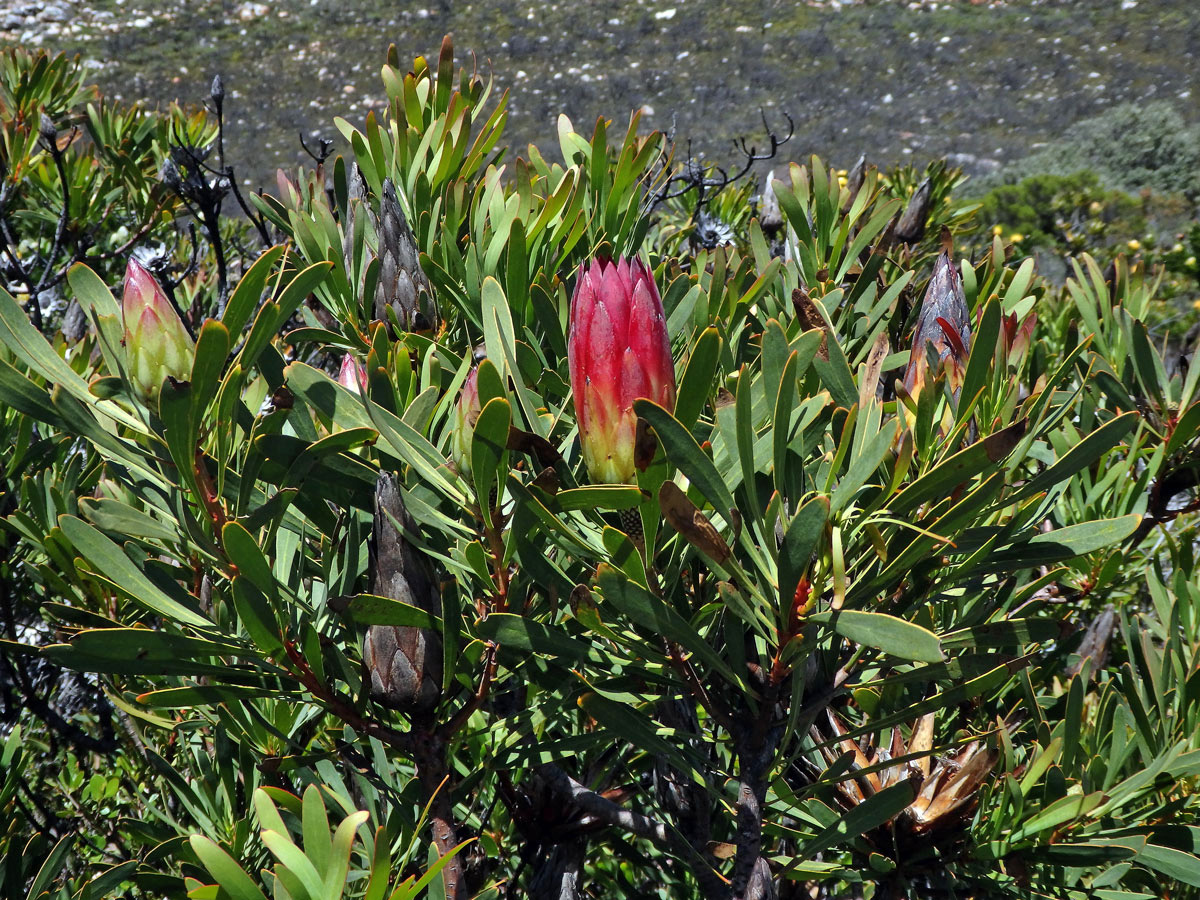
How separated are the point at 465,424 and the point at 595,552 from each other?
12 cm

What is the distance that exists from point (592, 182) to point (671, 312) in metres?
0.29

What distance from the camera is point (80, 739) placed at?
1.25 meters

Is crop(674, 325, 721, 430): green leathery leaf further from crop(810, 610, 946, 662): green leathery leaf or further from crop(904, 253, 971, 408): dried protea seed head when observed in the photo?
crop(904, 253, 971, 408): dried protea seed head

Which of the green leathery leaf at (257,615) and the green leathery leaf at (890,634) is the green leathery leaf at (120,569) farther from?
the green leathery leaf at (890,634)

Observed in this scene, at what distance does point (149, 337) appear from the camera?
56 centimetres

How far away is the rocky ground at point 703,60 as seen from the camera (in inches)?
645

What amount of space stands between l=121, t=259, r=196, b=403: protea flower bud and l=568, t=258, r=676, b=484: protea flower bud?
0.24 meters

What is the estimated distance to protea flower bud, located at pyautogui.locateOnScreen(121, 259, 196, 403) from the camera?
0.56 m

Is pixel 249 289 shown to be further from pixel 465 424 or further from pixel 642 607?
pixel 642 607

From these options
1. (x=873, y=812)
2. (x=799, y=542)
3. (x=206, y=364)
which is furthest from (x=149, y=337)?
(x=873, y=812)

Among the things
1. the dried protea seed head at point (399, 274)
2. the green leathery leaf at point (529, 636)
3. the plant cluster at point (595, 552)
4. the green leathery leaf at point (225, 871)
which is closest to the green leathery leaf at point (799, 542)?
the plant cluster at point (595, 552)

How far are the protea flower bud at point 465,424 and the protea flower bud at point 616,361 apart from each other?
8 centimetres

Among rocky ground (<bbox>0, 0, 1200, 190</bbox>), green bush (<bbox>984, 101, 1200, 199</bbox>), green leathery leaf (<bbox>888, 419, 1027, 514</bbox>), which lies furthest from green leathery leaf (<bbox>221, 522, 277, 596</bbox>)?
rocky ground (<bbox>0, 0, 1200, 190</bbox>)

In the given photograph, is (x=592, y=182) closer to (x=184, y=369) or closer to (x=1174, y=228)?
(x=184, y=369)
